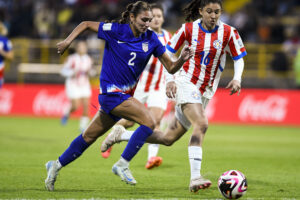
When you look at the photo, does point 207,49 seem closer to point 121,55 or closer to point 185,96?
point 185,96

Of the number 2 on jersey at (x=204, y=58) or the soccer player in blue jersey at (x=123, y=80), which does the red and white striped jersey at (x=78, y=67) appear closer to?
the number 2 on jersey at (x=204, y=58)

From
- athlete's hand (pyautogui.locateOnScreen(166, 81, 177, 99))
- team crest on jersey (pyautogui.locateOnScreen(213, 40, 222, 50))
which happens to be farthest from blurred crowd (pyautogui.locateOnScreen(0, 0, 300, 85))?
athlete's hand (pyautogui.locateOnScreen(166, 81, 177, 99))

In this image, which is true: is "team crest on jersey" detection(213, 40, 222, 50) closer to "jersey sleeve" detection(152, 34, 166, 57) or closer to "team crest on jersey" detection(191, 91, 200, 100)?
"team crest on jersey" detection(191, 91, 200, 100)

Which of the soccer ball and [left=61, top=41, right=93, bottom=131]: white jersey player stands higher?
the soccer ball

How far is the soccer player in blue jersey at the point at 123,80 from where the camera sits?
692 cm

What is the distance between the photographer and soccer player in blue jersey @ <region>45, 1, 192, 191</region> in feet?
22.7

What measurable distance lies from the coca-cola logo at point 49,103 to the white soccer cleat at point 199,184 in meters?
15.7

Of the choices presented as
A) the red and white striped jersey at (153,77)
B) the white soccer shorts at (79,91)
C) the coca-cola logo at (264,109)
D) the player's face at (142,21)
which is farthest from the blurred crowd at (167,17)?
the player's face at (142,21)

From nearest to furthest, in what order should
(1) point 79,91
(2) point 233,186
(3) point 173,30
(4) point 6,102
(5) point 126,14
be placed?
(2) point 233,186 → (5) point 126,14 → (1) point 79,91 → (4) point 6,102 → (3) point 173,30

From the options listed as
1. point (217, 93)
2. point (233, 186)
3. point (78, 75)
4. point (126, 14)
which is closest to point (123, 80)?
point (126, 14)

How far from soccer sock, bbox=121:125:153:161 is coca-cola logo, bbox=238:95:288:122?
1363 centimetres

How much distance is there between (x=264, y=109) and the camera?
66.6ft

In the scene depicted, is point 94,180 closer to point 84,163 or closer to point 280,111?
point 84,163

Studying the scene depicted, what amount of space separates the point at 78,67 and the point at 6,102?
597cm
